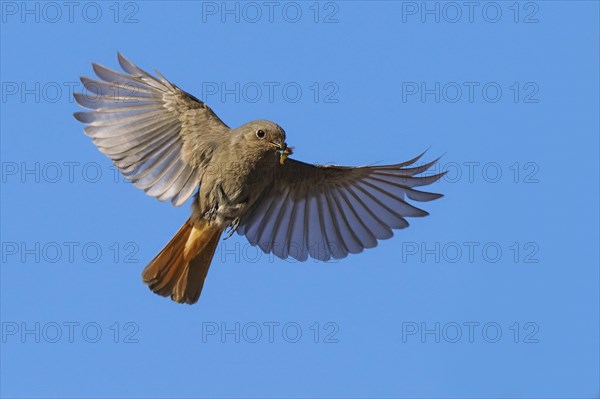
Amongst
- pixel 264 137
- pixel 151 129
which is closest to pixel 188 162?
pixel 151 129

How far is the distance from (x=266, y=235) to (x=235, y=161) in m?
1.32

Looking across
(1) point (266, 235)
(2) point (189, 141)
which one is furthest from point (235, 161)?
(1) point (266, 235)

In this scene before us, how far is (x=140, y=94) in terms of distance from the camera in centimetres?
995

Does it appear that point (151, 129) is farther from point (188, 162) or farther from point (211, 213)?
point (211, 213)

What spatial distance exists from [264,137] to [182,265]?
1.35 meters

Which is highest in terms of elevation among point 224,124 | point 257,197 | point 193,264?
point 224,124

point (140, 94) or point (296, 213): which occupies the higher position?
point (140, 94)

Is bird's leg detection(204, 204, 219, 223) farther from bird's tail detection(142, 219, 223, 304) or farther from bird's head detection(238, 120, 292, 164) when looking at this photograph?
bird's head detection(238, 120, 292, 164)

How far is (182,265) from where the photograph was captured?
9.91 meters

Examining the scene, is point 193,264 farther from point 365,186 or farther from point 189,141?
point 365,186

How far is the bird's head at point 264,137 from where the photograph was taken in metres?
9.55

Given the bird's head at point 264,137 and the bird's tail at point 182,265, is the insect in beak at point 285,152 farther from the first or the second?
the bird's tail at point 182,265

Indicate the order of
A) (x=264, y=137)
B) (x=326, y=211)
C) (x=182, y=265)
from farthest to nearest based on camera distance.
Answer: (x=326, y=211)
(x=182, y=265)
(x=264, y=137)

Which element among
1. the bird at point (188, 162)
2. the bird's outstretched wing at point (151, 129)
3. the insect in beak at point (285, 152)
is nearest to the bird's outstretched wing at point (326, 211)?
the bird at point (188, 162)
